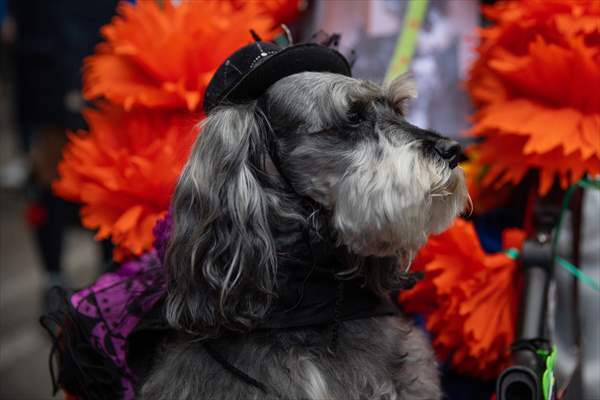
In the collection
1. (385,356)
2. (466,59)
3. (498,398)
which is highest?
(466,59)

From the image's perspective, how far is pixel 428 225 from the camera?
1604 millimetres

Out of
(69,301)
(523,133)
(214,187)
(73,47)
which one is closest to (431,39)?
(523,133)

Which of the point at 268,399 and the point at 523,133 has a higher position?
the point at 523,133

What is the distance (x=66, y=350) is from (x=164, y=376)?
0.34 m

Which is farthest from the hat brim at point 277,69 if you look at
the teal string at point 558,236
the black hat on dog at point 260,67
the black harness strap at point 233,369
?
the teal string at point 558,236

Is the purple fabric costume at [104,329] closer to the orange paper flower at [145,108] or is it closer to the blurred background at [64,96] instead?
the orange paper flower at [145,108]

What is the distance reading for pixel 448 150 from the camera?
1.55 metres

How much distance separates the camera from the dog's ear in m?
1.51

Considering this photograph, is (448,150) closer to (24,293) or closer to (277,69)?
(277,69)

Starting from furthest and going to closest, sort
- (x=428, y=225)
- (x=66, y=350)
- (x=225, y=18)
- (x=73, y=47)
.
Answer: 1. (x=73, y=47)
2. (x=225, y=18)
3. (x=66, y=350)
4. (x=428, y=225)

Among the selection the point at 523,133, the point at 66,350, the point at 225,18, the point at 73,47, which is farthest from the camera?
the point at 73,47

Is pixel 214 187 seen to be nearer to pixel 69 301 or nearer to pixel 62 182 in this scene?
pixel 69 301

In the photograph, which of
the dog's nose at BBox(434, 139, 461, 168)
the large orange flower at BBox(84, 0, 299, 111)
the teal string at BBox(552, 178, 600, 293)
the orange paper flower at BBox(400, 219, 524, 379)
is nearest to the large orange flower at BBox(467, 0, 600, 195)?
the teal string at BBox(552, 178, 600, 293)

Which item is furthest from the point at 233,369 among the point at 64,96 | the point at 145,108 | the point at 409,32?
the point at 64,96
